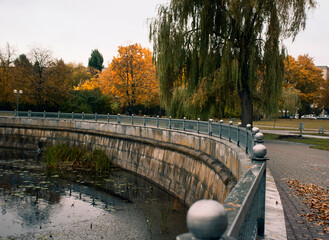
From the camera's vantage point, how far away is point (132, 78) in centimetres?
3647

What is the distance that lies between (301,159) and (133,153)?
9.91 metres

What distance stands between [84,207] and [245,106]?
862 cm

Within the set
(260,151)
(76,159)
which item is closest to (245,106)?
(76,159)

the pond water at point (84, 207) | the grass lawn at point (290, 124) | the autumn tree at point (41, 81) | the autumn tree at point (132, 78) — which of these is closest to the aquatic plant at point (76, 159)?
the pond water at point (84, 207)

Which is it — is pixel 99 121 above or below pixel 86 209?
above

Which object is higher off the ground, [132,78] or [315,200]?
[132,78]

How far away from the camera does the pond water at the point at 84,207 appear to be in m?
10.4

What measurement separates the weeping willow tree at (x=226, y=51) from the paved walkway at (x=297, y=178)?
140 inches

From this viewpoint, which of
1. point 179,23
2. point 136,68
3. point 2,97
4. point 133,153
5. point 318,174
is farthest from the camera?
point 2,97

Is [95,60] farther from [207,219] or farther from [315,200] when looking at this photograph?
[207,219]

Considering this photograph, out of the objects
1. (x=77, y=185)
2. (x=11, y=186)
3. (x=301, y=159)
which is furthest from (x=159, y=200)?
(x=11, y=186)

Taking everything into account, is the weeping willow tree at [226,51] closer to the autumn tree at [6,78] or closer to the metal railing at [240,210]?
the metal railing at [240,210]

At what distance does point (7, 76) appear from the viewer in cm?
4591

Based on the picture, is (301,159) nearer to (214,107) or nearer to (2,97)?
(214,107)
